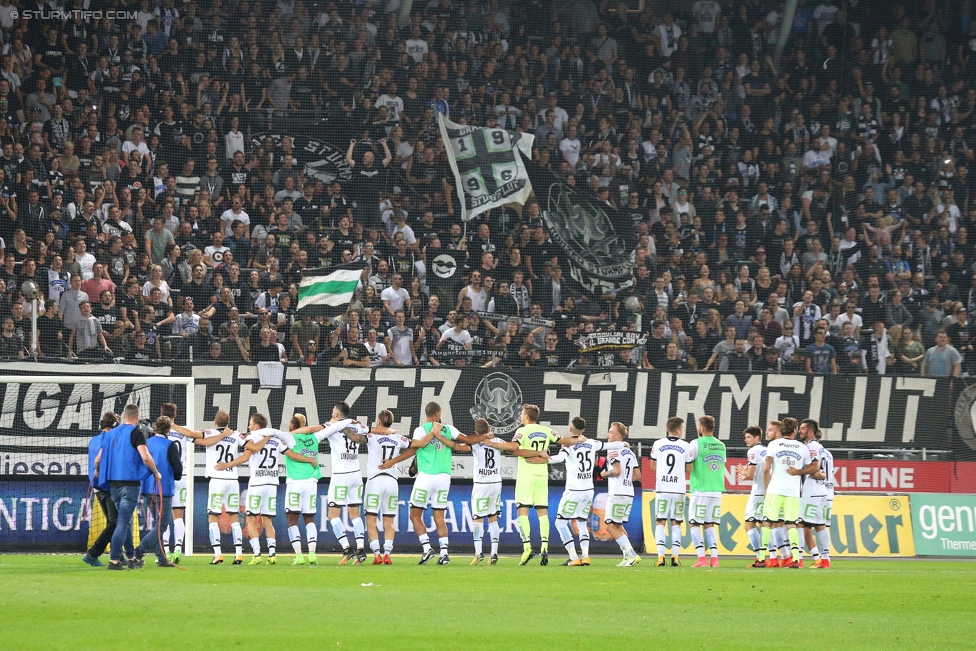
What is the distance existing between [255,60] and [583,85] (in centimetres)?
806

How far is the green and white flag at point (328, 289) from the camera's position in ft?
79.2

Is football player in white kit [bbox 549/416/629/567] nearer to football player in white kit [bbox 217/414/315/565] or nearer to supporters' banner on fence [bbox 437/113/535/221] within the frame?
football player in white kit [bbox 217/414/315/565]

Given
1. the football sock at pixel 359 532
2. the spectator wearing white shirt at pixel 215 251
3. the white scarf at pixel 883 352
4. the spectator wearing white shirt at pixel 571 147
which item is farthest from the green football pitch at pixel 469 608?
the spectator wearing white shirt at pixel 571 147

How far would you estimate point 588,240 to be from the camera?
90.0ft

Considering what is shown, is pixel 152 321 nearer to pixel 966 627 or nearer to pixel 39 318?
pixel 39 318

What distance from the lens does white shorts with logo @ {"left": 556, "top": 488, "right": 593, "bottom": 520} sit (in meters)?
19.3

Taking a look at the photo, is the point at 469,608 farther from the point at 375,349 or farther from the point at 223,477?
the point at 375,349

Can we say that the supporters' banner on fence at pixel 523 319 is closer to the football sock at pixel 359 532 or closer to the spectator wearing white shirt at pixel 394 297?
the spectator wearing white shirt at pixel 394 297

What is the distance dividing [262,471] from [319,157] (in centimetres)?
1083

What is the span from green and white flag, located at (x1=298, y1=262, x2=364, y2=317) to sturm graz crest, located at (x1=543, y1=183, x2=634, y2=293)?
16.0 feet

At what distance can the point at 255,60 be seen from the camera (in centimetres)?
2817

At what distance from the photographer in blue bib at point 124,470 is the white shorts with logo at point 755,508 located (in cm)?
932

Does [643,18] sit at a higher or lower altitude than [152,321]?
higher

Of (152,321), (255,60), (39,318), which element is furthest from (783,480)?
(255,60)
